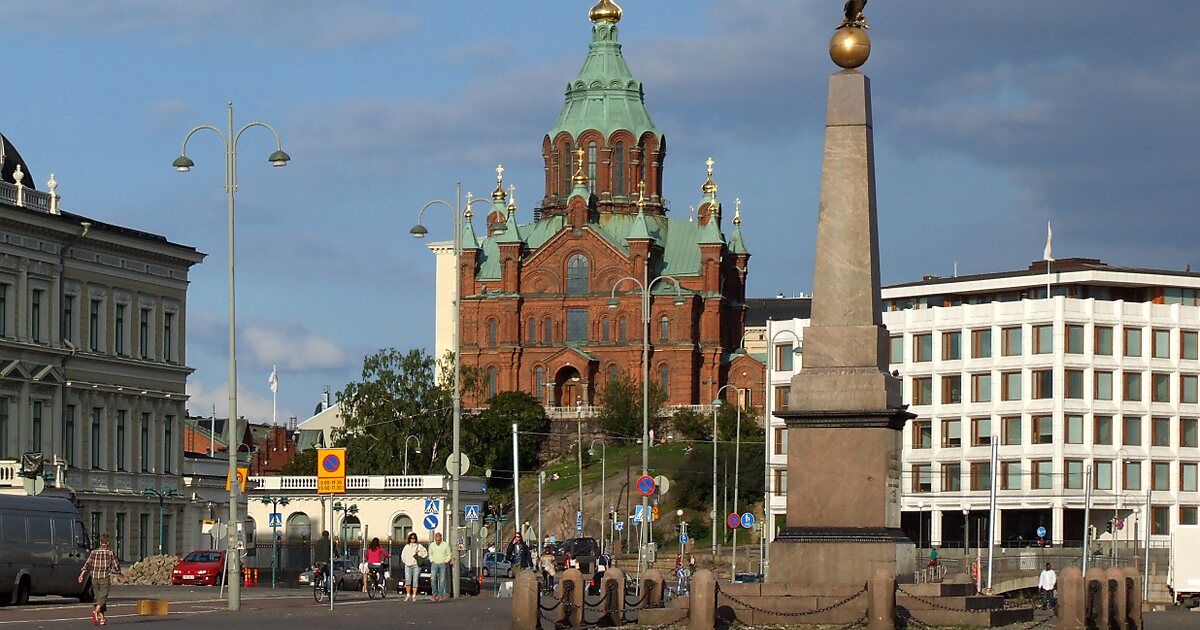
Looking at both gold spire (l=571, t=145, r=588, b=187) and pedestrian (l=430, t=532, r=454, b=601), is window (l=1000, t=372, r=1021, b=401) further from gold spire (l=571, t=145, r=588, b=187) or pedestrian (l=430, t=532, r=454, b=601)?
pedestrian (l=430, t=532, r=454, b=601)

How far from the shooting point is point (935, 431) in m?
127

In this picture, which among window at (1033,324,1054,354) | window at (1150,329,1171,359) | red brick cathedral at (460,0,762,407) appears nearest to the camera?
window at (1033,324,1054,354)

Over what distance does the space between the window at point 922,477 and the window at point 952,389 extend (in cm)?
365

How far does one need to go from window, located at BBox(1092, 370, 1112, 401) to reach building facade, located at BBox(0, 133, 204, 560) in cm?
4708

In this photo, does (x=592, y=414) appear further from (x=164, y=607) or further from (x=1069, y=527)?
(x=164, y=607)

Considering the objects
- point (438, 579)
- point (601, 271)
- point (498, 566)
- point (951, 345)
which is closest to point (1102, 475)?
point (951, 345)

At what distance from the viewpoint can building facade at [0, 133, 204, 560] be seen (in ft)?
304

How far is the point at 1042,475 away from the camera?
400ft

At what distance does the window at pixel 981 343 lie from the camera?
414 feet

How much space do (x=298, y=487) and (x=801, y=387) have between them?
87.5 m

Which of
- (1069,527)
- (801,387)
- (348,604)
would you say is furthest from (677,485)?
(801,387)

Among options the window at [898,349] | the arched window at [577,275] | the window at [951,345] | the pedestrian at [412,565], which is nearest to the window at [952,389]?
A: the window at [951,345]

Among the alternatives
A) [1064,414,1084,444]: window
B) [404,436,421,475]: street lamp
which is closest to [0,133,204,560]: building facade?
[404,436,421,475]: street lamp

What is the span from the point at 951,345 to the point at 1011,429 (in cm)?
621
